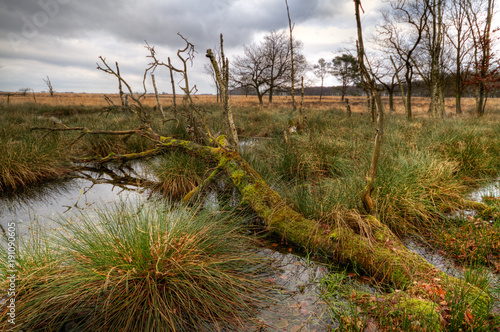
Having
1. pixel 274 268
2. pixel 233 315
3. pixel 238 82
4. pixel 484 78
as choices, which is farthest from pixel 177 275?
pixel 238 82

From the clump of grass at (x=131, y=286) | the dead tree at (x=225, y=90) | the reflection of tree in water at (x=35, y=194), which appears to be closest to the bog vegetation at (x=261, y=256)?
the clump of grass at (x=131, y=286)

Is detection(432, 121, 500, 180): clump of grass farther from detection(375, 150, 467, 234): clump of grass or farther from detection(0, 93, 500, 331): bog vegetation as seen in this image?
detection(375, 150, 467, 234): clump of grass

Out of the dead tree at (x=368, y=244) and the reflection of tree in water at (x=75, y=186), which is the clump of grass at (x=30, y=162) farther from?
Answer: the dead tree at (x=368, y=244)

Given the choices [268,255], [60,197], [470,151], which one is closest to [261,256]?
[268,255]

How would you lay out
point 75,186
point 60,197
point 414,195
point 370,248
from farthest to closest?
point 75,186, point 60,197, point 414,195, point 370,248

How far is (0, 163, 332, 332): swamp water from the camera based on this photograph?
7.27 ft

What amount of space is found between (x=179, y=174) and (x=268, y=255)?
2933mm

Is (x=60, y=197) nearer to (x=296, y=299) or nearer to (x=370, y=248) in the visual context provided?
(x=296, y=299)

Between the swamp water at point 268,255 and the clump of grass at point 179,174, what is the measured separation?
1.40ft

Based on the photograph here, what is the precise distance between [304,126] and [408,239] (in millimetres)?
7103

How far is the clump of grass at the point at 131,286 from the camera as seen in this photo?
2004mm

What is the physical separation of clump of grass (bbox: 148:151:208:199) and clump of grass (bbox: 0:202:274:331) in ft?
8.86

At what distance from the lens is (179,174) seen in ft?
17.9

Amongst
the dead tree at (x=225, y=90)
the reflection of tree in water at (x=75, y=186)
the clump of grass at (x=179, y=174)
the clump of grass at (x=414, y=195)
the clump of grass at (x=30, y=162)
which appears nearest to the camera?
the clump of grass at (x=414, y=195)
